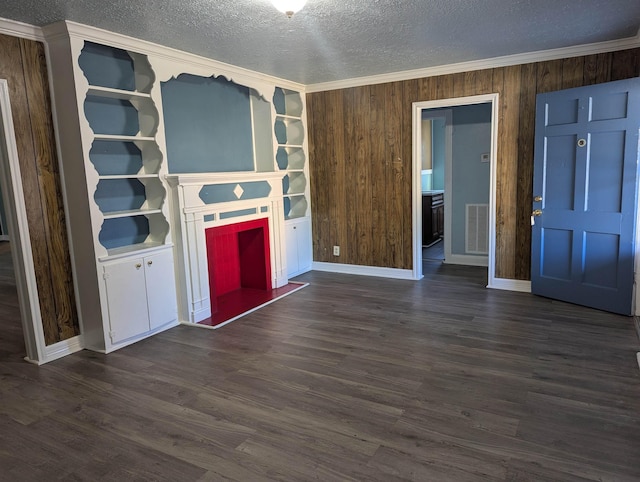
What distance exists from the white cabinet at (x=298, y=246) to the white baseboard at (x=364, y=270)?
0.66ft

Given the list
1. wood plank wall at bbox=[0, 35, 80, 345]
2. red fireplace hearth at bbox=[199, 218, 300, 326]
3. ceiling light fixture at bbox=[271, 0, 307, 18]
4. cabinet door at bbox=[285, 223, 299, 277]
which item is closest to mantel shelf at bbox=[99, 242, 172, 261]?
wood plank wall at bbox=[0, 35, 80, 345]

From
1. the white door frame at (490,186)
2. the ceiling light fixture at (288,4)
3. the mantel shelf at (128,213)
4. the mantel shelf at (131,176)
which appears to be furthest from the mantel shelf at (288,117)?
the ceiling light fixture at (288,4)

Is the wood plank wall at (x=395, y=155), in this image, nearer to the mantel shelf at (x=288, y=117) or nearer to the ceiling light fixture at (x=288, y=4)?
the mantel shelf at (x=288, y=117)

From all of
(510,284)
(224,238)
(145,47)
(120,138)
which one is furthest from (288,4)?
(510,284)

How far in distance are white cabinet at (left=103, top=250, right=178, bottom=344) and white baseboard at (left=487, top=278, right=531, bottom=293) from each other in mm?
3378

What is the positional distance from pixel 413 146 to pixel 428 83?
28.0 inches

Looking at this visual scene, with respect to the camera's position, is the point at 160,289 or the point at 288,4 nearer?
the point at 288,4

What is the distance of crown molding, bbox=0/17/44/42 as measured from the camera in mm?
3085

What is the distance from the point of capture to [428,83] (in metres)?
5.14

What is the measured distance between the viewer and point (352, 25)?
345cm

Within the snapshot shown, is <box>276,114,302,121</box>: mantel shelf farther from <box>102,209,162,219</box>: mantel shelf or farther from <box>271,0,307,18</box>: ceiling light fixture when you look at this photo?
<box>271,0,307,18</box>: ceiling light fixture

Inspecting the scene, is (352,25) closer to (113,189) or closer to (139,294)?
(113,189)

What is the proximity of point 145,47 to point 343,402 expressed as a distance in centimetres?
319

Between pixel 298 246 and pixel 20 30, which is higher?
pixel 20 30
